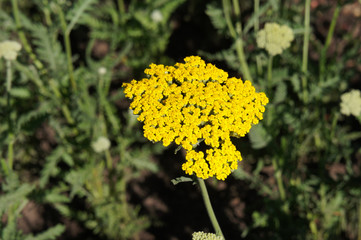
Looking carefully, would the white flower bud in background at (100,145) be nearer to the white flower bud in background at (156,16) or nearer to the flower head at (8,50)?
the flower head at (8,50)

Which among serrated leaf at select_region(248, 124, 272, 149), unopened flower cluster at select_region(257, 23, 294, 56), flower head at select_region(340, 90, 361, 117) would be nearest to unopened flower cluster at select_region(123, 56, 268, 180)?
unopened flower cluster at select_region(257, 23, 294, 56)

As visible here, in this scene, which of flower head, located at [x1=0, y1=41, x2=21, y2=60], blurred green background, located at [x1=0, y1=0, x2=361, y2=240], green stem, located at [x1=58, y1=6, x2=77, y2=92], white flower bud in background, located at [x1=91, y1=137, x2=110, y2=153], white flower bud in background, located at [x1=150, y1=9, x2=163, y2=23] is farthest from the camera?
white flower bud in background, located at [x1=150, y1=9, x2=163, y2=23]

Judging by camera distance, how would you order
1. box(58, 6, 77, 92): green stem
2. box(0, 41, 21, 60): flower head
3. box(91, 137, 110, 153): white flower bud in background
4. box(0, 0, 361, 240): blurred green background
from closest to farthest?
box(0, 41, 21, 60): flower head, box(58, 6, 77, 92): green stem, box(0, 0, 361, 240): blurred green background, box(91, 137, 110, 153): white flower bud in background

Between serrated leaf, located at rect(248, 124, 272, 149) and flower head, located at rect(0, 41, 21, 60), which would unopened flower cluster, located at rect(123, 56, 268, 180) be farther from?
flower head, located at rect(0, 41, 21, 60)

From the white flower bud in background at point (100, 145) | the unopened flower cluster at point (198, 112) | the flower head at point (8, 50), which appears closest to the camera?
the unopened flower cluster at point (198, 112)

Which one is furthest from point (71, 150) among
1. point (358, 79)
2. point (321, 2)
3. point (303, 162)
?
point (321, 2)

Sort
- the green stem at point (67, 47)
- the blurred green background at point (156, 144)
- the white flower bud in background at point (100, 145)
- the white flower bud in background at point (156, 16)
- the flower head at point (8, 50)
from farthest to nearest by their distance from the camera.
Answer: the white flower bud in background at point (156, 16)
the white flower bud in background at point (100, 145)
the blurred green background at point (156, 144)
the green stem at point (67, 47)
the flower head at point (8, 50)

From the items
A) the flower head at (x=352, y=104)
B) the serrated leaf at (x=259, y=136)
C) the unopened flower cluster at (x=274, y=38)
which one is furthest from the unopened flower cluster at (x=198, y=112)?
the flower head at (x=352, y=104)

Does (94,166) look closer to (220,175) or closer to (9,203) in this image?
(9,203)
